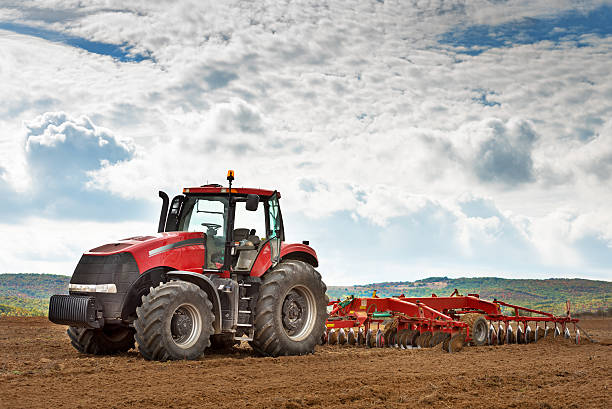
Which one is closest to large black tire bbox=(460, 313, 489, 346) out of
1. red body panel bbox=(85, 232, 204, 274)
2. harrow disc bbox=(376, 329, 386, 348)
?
harrow disc bbox=(376, 329, 386, 348)

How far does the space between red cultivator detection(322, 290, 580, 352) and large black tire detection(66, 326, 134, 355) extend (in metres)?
4.02

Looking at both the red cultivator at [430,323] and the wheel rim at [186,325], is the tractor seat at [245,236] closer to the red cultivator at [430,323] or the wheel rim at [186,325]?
the wheel rim at [186,325]

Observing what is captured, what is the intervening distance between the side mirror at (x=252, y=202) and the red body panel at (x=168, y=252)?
0.92m

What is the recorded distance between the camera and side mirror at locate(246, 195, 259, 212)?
1062 cm

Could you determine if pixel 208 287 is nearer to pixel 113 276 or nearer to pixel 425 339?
pixel 113 276

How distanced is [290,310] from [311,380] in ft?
9.16

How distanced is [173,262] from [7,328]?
9059 mm

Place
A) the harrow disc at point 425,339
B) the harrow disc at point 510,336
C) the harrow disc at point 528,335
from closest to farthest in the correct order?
the harrow disc at point 425,339, the harrow disc at point 510,336, the harrow disc at point 528,335

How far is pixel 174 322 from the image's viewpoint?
32.3 feet

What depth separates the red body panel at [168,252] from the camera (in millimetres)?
10211

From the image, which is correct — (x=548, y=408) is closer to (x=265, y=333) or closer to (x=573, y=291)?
(x=265, y=333)

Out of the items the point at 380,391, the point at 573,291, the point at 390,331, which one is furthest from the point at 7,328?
→ the point at 573,291

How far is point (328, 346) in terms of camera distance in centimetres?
1375

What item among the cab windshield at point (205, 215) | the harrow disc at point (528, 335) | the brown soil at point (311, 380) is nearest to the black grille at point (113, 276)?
the brown soil at point (311, 380)
